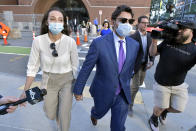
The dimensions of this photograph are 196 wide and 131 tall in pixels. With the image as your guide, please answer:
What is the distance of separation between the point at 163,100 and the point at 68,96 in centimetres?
154

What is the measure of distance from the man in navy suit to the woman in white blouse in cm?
27

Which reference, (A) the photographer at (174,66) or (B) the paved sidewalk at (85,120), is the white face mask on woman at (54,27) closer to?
(A) the photographer at (174,66)

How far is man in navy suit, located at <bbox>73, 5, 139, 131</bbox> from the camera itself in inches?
82.3

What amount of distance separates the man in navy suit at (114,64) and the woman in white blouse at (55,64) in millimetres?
266

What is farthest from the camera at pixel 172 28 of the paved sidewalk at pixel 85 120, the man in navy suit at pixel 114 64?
Answer: the paved sidewalk at pixel 85 120

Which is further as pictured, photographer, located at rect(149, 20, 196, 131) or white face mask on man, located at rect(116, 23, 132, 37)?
photographer, located at rect(149, 20, 196, 131)

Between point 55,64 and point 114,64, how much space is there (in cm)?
83

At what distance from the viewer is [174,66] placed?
8.07 feet

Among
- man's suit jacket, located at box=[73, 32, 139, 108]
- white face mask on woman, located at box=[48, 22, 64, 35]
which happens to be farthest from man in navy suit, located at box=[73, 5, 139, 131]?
white face mask on woman, located at box=[48, 22, 64, 35]

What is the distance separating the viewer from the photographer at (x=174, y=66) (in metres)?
2.35

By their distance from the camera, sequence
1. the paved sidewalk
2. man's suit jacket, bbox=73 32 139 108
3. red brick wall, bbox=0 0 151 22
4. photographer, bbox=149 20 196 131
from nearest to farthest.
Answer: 1. man's suit jacket, bbox=73 32 139 108
2. photographer, bbox=149 20 196 131
3. the paved sidewalk
4. red brick wall, bbox=0 0 151 22

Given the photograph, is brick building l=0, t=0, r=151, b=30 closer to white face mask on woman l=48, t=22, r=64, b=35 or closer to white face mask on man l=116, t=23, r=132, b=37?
white face mask on woman l=48, t=22, r=64, b=35

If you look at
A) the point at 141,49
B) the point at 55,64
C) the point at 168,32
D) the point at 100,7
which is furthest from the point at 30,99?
the point at 100,7

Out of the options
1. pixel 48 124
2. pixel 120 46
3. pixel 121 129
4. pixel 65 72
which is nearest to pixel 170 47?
pixel 120 46
